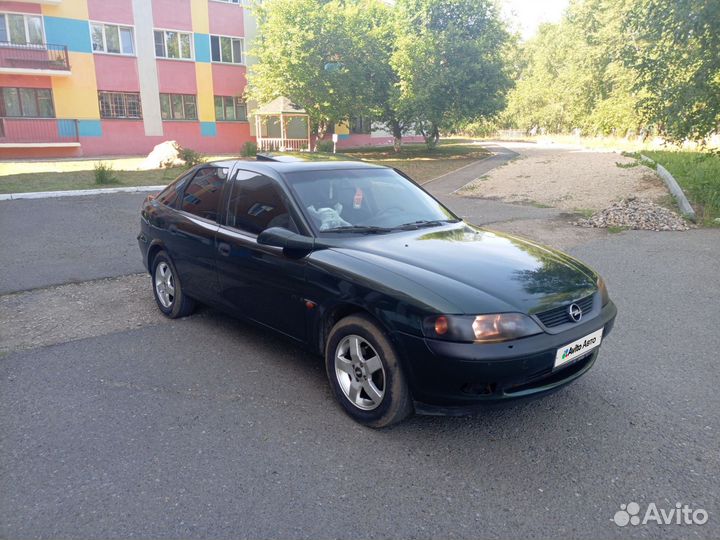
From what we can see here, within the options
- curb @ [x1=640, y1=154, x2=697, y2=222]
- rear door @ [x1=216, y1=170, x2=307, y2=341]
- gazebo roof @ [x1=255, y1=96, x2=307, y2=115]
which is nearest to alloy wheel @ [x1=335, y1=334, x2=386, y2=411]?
rear door @ [x1=216, y1=170, x2=307, y2=341]

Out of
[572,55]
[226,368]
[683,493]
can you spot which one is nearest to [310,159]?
[226,368]

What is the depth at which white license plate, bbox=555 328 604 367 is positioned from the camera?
3150 millimetres

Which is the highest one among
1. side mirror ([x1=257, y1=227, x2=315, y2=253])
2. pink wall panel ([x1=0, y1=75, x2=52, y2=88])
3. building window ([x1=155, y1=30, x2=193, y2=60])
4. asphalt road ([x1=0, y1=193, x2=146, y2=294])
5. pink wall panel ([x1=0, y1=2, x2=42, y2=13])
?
pink wall panel ([x1=0, y1=2, x2=42, y2=13])

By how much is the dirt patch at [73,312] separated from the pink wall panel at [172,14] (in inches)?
1028

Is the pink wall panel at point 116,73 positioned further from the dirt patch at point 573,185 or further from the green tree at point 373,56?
the dirt patch at point 573,185

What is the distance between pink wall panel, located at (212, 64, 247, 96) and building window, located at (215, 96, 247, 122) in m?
0.32

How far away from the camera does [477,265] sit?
11.4ft

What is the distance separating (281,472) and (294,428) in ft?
1.52

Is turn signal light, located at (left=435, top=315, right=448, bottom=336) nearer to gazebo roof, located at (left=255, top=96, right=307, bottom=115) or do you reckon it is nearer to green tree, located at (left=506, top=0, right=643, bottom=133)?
green tree, located at (left=506, top=0, right=643, bottom=133)

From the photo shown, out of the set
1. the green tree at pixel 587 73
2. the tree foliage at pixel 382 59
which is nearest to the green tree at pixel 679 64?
the green tree at pixel 587 73

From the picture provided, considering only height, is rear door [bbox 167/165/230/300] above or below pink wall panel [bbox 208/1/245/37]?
below

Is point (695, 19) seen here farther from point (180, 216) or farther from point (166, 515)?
point (166, 515)

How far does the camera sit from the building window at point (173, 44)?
28391mm

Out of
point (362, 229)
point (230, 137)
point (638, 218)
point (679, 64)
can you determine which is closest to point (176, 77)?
point (230, 137)
